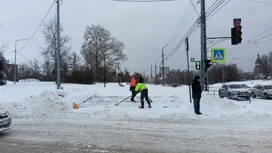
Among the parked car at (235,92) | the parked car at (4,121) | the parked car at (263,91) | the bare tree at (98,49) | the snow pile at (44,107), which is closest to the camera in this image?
the parked car at (4,121)

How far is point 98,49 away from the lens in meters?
91.8

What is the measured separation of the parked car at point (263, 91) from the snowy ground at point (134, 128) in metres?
19.6

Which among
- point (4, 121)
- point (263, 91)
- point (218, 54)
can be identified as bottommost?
point (4, 121)

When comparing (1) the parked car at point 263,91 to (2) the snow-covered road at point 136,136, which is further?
(1) the parked car at point 263,91

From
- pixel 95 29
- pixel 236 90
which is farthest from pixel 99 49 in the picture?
pixel 236 90

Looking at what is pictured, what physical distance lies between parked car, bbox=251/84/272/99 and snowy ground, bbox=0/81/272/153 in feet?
64.4

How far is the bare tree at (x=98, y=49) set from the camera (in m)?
91.9

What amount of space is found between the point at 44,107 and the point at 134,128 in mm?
6221

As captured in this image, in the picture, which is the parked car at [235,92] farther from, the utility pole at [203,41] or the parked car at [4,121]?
the parked car at [4,121]

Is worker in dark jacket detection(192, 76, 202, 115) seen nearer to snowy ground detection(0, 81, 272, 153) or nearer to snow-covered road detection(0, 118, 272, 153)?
snowy ground detection(0, 81, 272, 153)

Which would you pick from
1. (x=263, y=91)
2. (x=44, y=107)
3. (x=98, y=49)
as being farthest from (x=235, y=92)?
(x=98, y=49)

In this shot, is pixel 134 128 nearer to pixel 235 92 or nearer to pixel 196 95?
pixel 196 95

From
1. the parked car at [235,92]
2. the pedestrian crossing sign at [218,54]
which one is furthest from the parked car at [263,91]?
the pedestrian crossing sign at [218,54]

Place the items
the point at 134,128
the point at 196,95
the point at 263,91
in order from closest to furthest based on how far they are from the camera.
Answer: the point at 134,128
the point at 196,95
the point at 263,91
